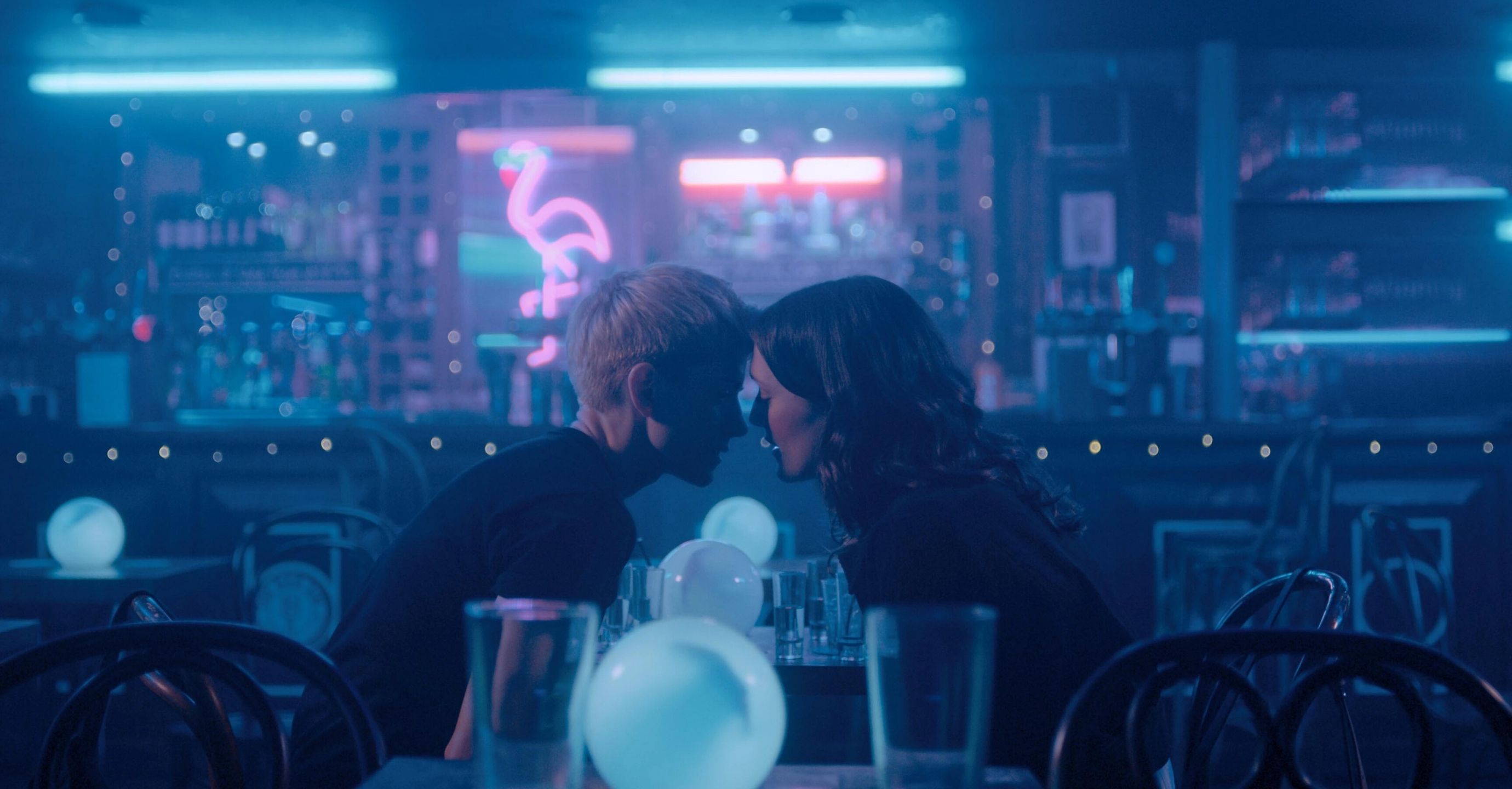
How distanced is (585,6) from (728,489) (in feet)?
6.71

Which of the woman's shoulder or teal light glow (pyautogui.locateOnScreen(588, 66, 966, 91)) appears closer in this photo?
the woman's shoulder

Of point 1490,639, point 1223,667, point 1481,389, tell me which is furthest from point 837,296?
point 1481,389

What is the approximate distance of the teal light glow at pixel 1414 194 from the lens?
18.5ft

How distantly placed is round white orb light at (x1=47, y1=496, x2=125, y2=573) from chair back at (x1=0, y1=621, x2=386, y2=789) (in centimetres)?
194

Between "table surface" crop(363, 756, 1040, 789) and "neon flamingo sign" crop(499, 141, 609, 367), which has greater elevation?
"neon flamingo sign" crop(499, 141, 609, 367)

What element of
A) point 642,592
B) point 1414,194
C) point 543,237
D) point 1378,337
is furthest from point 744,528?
point 1414,194

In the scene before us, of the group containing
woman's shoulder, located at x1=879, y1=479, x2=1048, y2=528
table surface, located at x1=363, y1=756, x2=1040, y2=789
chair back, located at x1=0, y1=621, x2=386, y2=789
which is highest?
woman's shoulder, located at x1=879, y1=479, x2=1048, y2=528

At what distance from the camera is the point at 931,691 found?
73 centimetres

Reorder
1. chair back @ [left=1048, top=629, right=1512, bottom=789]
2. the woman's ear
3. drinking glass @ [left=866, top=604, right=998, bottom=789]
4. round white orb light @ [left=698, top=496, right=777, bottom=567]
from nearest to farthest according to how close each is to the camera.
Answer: drinking glass @ [left=866, top=604, right=998, bottom=789]
chair back @ [left=1048, top=629, right=1512, bottom=789]
the woman's ear
round white orb light @ [left=698, top=496, right=777, bottom=567]

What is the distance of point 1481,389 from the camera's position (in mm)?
5977

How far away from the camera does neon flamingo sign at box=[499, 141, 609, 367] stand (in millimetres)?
5629

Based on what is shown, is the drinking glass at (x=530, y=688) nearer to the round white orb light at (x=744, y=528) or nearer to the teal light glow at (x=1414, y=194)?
the round white orb light at (x=744, y=528)

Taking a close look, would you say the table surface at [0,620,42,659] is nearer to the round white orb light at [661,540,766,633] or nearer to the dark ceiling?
the round white orb light at [661,540,766,633]

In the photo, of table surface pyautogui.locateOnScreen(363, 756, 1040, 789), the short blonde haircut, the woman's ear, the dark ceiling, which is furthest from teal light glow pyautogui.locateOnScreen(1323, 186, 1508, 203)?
table surface pyautogui.locateOnScreen(363, 756, 1040, 789)
